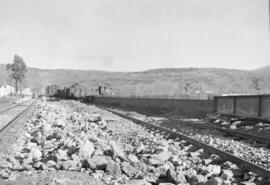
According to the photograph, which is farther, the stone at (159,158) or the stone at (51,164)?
the stone at (159,158)

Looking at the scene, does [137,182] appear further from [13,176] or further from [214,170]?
[13,176]

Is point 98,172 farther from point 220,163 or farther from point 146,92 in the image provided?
point 146,92

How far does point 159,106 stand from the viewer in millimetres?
31484

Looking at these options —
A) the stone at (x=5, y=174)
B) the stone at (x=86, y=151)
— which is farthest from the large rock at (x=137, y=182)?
the stone at (x=5, y=174)

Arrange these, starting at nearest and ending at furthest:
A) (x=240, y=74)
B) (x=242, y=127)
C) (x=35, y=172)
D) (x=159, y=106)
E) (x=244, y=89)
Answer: (x=35, y=172), (x=242, y=127), (x=159, y=106), (x=244, y=89), (x=240, y=74)

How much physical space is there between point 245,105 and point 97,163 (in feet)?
43.0

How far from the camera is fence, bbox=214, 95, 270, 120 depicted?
1526 centimetres

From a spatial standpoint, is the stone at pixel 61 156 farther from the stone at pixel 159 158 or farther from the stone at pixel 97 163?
the stone at pixel 159 158

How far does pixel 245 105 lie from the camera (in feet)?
56.1

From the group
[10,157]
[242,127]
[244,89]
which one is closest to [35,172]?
[10,157]

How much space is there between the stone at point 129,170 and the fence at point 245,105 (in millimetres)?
11070

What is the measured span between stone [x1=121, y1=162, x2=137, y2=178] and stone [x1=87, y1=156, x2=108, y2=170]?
1.15ft

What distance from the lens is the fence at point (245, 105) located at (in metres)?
15.3

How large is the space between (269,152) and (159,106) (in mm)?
23184
